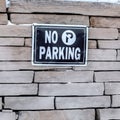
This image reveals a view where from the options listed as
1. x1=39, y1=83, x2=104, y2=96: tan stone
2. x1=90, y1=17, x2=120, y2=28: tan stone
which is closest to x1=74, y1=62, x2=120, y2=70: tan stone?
x1=39, y1=83, x2=104, y2=96: tan stone

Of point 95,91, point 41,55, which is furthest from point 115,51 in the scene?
point 41,55

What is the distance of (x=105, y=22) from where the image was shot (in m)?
2.17

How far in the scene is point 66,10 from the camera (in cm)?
210

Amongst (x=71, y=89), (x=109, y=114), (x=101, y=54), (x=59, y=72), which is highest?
(x=101, y=54)

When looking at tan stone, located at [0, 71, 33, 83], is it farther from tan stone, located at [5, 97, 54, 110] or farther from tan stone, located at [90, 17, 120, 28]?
tan stone, located at [90, 17, 120, 28]

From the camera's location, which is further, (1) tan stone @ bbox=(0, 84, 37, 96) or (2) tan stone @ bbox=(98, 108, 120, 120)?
(2) tan stone @ bbox=(98, 108, 120, 120)

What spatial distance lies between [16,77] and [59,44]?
0.34 meters

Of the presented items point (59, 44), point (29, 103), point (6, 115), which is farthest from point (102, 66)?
point (6, 115)

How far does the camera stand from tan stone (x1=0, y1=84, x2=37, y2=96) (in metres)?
2.07

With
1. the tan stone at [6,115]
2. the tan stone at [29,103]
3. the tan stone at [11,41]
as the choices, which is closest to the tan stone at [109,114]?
the tan stone at [29,103]

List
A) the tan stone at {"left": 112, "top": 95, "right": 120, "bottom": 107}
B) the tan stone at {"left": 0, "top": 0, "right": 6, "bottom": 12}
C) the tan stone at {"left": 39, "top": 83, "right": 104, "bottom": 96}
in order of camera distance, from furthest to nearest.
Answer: the tan stone at {"left": 112, "top": 95, "right": 120, "bottom": 107}
the tan stone at {"left": 39, "top": 83, "right": 104, "bottom": 96}
the tan stone at {"left": 0, "top": 0, "right": 6, "bottom": 12}

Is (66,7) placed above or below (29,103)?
above

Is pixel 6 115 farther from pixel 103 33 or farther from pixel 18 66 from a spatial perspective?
pixel 103 33

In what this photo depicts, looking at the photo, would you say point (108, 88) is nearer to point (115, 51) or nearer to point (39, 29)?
point (115, 51)
